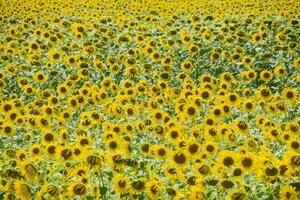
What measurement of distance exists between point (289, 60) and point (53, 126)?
5.32m

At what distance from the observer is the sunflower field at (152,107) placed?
525 cm

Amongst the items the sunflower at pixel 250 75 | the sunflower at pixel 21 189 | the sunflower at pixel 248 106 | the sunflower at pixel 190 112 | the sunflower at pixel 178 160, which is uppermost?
the sunflower at pixel 21 189

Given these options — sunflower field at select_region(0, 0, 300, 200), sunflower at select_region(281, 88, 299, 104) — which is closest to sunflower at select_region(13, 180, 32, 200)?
sunflower field at select_region(0, 0, 300, 200)

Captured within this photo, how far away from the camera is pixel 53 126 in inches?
314

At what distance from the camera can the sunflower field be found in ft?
17.2

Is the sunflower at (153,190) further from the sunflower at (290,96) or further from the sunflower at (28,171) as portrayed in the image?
the sunflower at (290,96)

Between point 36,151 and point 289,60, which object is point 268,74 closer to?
point 289,60

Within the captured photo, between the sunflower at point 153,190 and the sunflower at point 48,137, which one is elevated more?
the sunflower at point 153,190

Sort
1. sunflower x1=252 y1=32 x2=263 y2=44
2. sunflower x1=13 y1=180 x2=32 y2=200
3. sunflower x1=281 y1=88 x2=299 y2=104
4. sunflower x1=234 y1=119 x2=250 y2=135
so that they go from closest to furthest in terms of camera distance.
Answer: sunflower x1=13 y1=180 x2=32 y2=200, sunflower x1=234 y1=119 x2=250 y2=135, sunflower x1=281 y1=88 x2=299 y2=104, sunflower x1=252 y1=32 x2=263 y2=44

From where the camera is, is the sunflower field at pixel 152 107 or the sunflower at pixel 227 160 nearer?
the sunflower field at pixel 152 107

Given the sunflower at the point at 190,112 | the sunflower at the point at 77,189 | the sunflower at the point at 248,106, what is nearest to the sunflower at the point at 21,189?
the sunflower at the point at 77,189

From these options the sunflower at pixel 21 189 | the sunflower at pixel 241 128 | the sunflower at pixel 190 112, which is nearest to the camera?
the sunflower at pixel 21 189

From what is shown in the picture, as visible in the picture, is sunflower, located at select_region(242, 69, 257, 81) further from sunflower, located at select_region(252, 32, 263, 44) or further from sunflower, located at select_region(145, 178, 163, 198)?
sunflower, located at select_region(145, 178, 163, 198)

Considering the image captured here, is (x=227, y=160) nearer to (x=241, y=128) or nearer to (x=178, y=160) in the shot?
(x=178, y=160)
